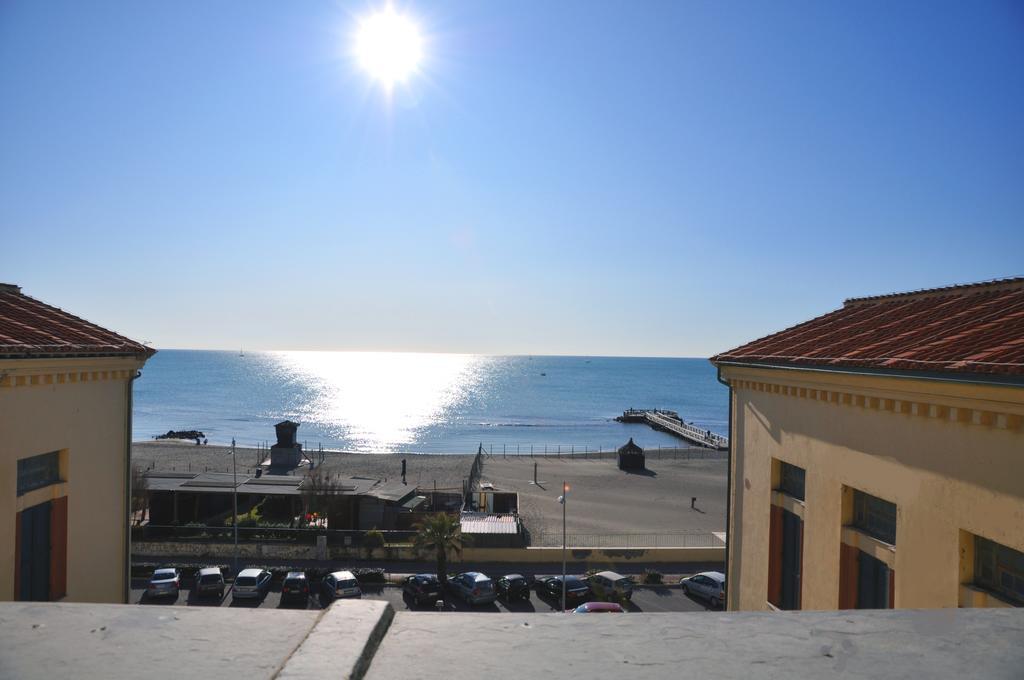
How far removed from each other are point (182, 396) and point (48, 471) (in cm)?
15323

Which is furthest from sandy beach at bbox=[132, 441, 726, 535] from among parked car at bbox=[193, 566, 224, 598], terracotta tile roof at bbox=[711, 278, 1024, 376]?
terracotta tile roof at bbox=[711, 278, 1024, 376]

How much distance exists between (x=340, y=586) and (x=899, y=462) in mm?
18597

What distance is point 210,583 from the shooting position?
72.4 feet

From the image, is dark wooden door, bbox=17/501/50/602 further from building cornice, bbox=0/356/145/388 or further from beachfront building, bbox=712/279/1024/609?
beachfront building, bbox=712/279/1024/609

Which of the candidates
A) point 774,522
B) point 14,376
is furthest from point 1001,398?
point 14,376

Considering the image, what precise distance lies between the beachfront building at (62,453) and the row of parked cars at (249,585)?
35.0 feet

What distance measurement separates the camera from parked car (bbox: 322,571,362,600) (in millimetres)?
21203

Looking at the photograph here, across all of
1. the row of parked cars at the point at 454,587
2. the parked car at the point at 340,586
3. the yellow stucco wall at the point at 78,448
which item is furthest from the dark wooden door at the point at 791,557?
the parked car at the point at 340,586

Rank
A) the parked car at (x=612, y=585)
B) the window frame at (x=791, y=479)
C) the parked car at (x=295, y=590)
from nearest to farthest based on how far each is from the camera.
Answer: the window frame at (x=791, y=479) < the parked car at (x=295, y=590) < the parked car at (x=612, y=585)

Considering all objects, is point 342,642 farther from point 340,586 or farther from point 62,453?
point 340,586

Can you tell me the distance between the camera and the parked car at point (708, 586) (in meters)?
22.2

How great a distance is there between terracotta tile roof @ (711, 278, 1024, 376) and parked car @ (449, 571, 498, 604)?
43.5ft

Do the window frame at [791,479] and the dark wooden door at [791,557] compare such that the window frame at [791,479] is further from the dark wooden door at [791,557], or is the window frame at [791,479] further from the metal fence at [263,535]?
the metal fence at [263,535]

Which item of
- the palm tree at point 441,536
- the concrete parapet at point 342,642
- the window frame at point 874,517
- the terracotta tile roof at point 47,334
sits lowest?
the palm tree at point 441,536
